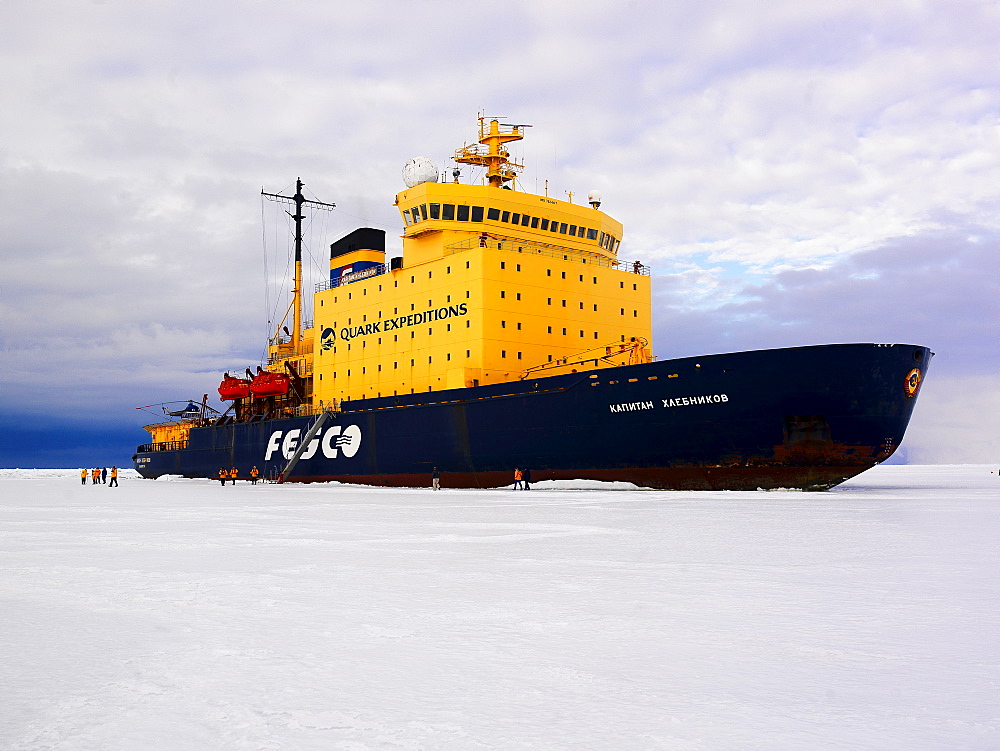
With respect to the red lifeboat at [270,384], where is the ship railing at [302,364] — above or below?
above

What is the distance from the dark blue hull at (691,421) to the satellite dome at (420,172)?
8.79 meters

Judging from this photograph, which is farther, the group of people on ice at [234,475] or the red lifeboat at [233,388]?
the red lifeboat at [233,388]

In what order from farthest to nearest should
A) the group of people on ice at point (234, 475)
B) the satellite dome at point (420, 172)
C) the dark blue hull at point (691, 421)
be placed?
the group of people on ice at point (234, 475)
the satellite dome at point (420, 172)
the dark blue hull at point (691, 421)

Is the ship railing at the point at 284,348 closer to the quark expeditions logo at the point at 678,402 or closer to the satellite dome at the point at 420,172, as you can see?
the satellite dome at the point at 420,172

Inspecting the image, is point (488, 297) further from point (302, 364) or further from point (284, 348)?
point (284, 348)

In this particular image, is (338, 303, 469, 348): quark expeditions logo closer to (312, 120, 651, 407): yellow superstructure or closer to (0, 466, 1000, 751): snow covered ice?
(312, 120, 651, 407): yellow superstructure

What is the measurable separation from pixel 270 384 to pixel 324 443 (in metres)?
7.09

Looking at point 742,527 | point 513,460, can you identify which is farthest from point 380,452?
point 742,527

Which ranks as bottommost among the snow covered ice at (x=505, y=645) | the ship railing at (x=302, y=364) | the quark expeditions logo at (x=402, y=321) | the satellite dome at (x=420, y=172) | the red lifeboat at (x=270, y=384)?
the snow covered ice at (x=505, y=645)

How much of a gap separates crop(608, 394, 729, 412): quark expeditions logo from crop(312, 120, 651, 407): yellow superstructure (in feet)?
10.6

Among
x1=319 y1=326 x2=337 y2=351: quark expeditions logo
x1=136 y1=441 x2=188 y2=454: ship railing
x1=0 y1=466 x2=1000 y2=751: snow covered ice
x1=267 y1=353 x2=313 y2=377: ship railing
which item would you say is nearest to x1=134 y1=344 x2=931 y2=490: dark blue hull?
x1=319 y1=326 x2=337 y2=351: quark expeditions logo

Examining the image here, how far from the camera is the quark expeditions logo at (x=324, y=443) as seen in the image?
101ft

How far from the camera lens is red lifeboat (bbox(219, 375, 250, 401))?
130 ft

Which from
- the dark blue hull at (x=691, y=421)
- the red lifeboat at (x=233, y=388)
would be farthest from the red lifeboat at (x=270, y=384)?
the dark blue hull at (x=691, y=421)
